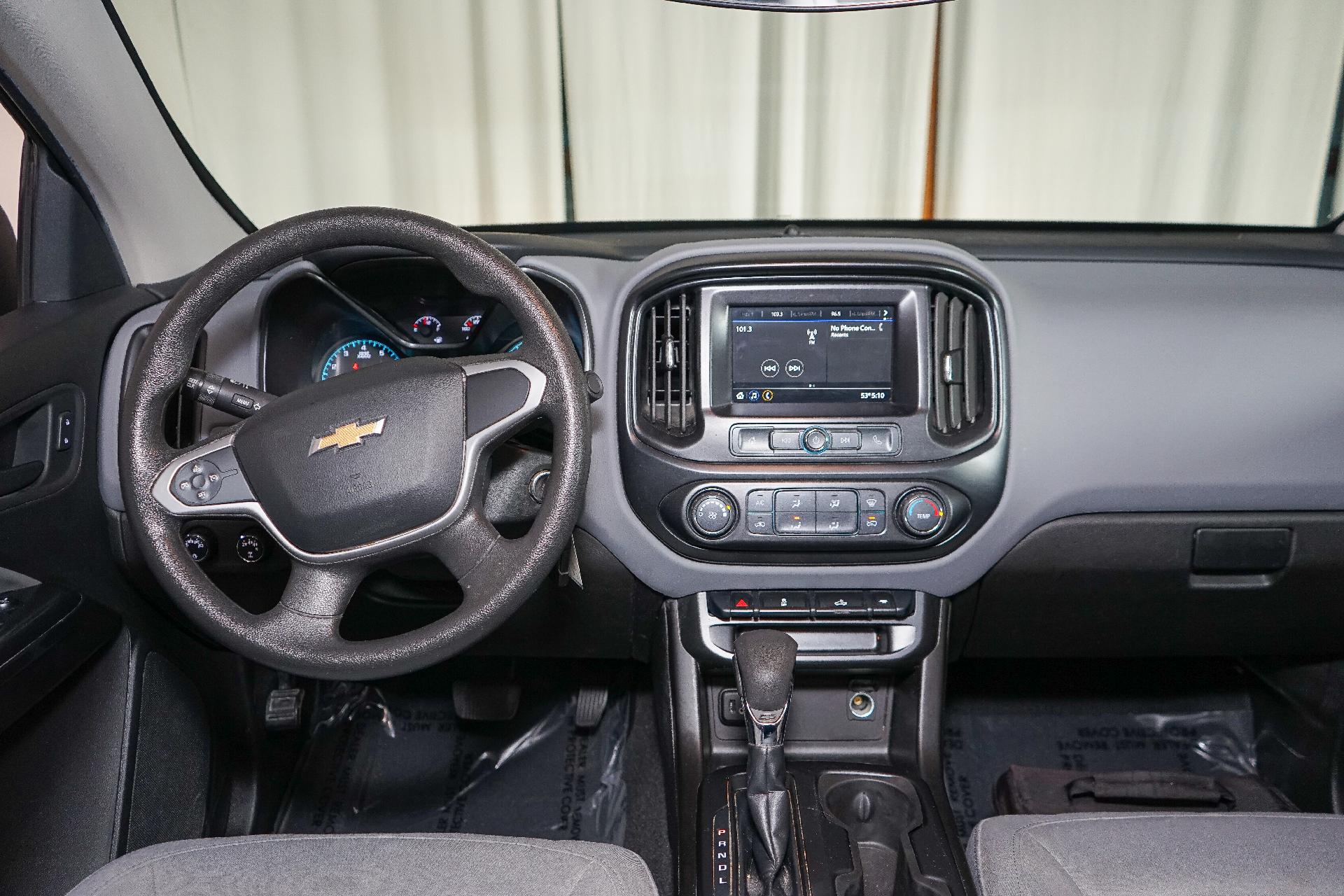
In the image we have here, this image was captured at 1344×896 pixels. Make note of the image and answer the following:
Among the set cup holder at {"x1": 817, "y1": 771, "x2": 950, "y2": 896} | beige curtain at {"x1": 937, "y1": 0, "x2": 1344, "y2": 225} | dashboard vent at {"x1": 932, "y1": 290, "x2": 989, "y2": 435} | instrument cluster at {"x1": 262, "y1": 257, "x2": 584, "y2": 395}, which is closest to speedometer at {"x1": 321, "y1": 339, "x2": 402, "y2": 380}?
instrument cluster at {"x1": 262, "y1": 257, "x2": 584, "y2": 395}

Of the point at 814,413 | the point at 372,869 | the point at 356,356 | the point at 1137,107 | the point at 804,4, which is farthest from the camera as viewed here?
the point at 1137,107

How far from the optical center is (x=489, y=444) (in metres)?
0.97

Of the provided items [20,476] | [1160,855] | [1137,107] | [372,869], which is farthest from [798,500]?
[1137,107]

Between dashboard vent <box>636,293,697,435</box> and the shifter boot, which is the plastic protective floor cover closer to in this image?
the shifter boot

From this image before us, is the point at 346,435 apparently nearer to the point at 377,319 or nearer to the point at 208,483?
the point at 208,483

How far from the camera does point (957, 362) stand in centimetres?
123

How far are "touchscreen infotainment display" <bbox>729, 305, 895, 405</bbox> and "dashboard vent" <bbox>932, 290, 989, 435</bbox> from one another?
7 centimetres

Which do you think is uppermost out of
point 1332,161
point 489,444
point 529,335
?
point 1332,161

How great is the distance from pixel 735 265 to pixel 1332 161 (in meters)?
1.84

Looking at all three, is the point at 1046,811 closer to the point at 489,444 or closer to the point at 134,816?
the point at 489,444

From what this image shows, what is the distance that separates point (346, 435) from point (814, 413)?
62 cm

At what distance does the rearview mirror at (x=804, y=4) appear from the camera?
100 cm

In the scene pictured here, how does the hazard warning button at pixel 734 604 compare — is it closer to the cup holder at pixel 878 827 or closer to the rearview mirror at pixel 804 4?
the cup holder at pixel 878 827

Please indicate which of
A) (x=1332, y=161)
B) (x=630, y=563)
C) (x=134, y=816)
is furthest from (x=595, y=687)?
(x=1332, y=161)
